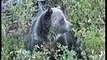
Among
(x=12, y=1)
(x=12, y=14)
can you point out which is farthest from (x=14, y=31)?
(x=12, y=1)

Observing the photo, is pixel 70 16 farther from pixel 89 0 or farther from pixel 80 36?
pixel 80 36

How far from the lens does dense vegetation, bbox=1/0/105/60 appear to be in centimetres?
340

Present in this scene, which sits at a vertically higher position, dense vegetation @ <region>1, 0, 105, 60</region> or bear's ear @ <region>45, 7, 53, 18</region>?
bear's ear @ <region>45, 7, 53, 18</region>

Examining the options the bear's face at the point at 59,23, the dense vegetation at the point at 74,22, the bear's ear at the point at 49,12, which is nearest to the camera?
the bear's ear at the point at 49,12

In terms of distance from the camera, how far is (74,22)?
404 centimetres

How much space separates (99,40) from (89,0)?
3.14 feet

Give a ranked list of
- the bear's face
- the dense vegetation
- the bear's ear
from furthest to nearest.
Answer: the bear's face, the dense vegetation, the bear's ear

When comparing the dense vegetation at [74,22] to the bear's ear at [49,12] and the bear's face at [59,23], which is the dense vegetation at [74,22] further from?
the bear's ear at [49,12]

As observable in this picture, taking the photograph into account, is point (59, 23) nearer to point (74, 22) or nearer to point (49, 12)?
point (74, 22)

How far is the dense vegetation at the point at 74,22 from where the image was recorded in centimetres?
340

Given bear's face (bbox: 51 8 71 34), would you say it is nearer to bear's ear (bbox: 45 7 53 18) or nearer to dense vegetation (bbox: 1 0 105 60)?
dense vegetation (bbox: 1 0 105 60)

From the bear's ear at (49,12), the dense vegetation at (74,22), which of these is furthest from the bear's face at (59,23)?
the bear's ear at (49,12)

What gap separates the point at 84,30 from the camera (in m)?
3.62

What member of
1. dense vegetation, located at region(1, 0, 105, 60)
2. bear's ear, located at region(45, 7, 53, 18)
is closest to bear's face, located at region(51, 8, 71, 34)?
dense vegetation, located at region(1, 0, 105, 60)
